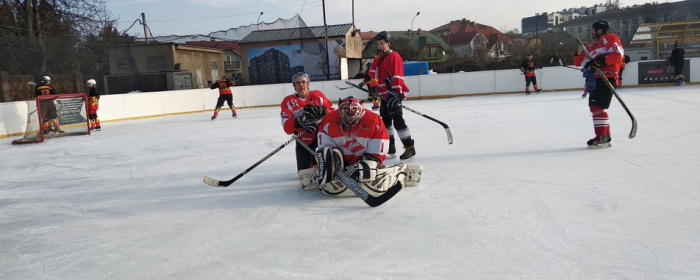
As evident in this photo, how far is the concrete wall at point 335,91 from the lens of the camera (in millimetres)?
13639

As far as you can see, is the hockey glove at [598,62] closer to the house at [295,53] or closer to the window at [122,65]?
the house at [295,53]

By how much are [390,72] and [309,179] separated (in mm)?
1663

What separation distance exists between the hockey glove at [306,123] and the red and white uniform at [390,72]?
1.25m

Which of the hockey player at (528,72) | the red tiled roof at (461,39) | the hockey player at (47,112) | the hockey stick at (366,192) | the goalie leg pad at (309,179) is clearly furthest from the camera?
the red tiled roof at (461,39)

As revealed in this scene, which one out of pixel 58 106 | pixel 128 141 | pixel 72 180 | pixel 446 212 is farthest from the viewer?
pixel 58 106

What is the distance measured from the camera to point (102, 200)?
4090 mm

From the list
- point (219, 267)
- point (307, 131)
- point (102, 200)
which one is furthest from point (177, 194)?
point (219, 267)

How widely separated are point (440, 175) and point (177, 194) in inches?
84.0

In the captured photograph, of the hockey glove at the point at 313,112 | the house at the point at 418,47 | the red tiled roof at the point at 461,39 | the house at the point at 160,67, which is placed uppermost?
the red tiled roof at the point at 461,39

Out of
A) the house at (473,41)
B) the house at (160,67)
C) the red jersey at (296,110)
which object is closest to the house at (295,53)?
the house at (160,67)

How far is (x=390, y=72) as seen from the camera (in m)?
5.04

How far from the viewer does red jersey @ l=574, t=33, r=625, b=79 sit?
515cm

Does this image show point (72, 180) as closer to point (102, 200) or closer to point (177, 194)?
point (102, 200)

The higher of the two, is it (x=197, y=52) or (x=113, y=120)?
(x=197, y=52)
